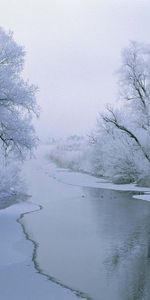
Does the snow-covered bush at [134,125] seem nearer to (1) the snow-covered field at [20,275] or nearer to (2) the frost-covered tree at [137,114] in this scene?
(2) the frost-covered tree at [137,114]

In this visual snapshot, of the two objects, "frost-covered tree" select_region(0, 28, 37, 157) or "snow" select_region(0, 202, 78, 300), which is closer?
"snow" select_region(0, 202, 78, 300)

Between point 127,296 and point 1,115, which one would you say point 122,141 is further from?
point 127,296

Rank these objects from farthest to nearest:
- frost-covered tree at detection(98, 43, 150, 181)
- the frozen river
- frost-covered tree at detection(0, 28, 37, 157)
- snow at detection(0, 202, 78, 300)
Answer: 1. frost-covered tree at detection(98, 43, 150, 181)
2. frost-covered tree at detection(0, 28, 37, 157)
3. the frozen river
4. snow at detection(0, 202, 78, 300)

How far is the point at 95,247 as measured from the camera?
1540 centimetres

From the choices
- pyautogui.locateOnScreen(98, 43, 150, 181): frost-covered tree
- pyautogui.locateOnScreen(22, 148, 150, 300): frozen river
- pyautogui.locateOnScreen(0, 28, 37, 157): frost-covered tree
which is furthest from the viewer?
pyautogui.locateOnScreen(98, 43, 150, 181): frost-covered tree

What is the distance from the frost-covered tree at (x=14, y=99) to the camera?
19938 mm

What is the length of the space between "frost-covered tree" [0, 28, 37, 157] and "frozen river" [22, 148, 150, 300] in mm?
3854

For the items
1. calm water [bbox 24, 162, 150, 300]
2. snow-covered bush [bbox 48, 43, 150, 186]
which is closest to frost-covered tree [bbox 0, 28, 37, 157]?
calm water [bbox 24, 162, 150, 300]

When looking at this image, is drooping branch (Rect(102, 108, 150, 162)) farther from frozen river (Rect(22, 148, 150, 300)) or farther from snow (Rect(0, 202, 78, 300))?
snow (Rect(0, 202, 78, 300))

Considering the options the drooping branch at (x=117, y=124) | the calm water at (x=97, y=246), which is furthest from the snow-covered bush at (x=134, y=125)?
the calm water at (x=97, y=246)

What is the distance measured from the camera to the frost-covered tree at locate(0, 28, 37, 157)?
19.9 m

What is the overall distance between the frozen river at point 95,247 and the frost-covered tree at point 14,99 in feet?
12.6

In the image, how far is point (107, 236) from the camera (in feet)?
57.4

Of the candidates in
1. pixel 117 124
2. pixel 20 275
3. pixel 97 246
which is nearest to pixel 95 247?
pixel 97 246
